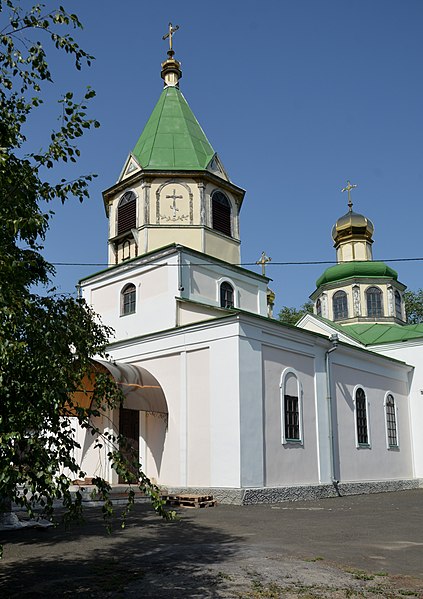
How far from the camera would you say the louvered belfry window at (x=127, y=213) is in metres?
19.2

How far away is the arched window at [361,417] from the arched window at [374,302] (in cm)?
929

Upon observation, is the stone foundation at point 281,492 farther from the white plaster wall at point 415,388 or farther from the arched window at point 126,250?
the arched window at point 126,250

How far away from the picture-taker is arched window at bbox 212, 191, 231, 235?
19281mm

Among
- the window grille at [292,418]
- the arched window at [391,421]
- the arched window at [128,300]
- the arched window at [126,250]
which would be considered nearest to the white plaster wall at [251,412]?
the window grille at [292,418]

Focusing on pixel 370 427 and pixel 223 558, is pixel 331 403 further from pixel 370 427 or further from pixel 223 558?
pixel 223 558

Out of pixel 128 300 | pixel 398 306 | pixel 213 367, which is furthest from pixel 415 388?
pixel 128 300

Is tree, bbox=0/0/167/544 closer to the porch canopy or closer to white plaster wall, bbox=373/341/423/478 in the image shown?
the porch canopy

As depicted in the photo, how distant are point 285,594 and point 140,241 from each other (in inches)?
551

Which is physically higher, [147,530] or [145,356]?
[145,356]

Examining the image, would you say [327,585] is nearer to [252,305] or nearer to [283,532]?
[283,532]

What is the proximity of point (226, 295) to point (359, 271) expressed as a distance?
12894mm

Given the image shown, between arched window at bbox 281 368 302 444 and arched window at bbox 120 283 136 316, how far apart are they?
17.8 ft

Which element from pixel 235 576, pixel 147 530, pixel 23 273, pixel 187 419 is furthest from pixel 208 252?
pixel 23 273

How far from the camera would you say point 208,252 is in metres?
18.7
